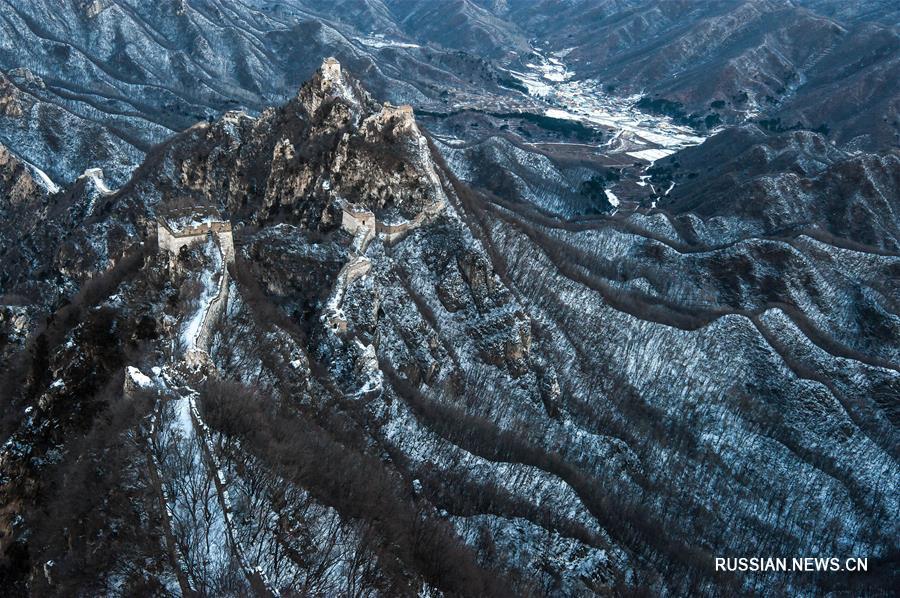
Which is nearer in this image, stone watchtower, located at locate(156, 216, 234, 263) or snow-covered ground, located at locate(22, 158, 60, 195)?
stone watchtower, located at locate(156, 216, 234, 263)

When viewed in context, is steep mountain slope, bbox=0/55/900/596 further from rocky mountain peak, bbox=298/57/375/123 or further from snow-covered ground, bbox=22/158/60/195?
snow-covered ground, bbox=22/158/60/195

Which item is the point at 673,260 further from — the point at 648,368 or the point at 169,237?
the point at 169,237

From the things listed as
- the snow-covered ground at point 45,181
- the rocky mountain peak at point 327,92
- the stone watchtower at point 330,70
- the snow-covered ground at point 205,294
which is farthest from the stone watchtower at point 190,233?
the snow-covered ground at point 45,181

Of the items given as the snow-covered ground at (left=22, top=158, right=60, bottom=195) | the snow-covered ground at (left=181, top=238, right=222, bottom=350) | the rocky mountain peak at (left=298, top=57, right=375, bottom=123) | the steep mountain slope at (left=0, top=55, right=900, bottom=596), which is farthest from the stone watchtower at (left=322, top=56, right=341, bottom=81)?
the snow-covered ground at (left=22, top=158, right=60, bottom=195)

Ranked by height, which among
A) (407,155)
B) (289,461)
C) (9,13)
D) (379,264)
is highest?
(9,13)

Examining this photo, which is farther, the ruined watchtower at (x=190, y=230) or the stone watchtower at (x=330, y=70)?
the stone watchtower at (x=330, y=70)

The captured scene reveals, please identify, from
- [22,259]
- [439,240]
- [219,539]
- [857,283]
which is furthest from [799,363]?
[22,259]

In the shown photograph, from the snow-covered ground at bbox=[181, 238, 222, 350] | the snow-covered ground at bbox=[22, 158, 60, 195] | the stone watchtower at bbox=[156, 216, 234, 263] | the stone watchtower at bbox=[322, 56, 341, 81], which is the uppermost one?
the snow-covered ground at bbox=[22, 158, 60, 195]

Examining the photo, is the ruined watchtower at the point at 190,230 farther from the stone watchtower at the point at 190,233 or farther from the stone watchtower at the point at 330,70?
the stone watchtower at the point at 330,70

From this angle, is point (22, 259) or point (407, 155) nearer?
point (407, 155)
